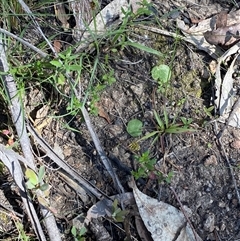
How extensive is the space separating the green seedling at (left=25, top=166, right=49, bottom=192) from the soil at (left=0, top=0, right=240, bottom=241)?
11 centimetres

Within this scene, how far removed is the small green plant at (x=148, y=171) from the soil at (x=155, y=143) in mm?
23

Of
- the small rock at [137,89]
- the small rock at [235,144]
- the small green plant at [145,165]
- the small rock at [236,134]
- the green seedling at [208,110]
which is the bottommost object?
the small rock at [235,144]

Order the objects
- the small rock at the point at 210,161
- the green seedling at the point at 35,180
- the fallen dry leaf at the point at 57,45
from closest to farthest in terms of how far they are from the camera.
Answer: the green seedling at the point at 35,180 → the small rock at the point at 210,161 → the fallen dry leaf at the point at 57,45

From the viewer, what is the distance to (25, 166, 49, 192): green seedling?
72.4 inches

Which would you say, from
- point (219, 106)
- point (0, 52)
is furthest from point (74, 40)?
point (219, 106)

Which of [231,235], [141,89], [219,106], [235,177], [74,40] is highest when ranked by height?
[74,40]

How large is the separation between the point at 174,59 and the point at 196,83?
144 millimetres

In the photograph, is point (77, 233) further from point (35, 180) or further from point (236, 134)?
point (236, 134)

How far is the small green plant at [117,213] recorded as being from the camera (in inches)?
72.7

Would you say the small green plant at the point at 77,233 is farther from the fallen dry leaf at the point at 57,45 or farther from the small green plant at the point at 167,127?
the fallen dry leaf at the point at 57,45

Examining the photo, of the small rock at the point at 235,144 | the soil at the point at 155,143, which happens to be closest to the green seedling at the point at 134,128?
the soil at the point at 155,143

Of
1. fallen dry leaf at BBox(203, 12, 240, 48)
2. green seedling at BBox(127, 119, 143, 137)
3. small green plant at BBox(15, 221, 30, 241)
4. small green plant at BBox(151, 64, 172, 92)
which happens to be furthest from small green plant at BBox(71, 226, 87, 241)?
fallen dry leaf at BBox(203, 12, 240, 48)

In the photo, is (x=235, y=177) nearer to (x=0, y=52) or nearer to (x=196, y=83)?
(x=196, y=83)

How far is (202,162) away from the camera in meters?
1.98
